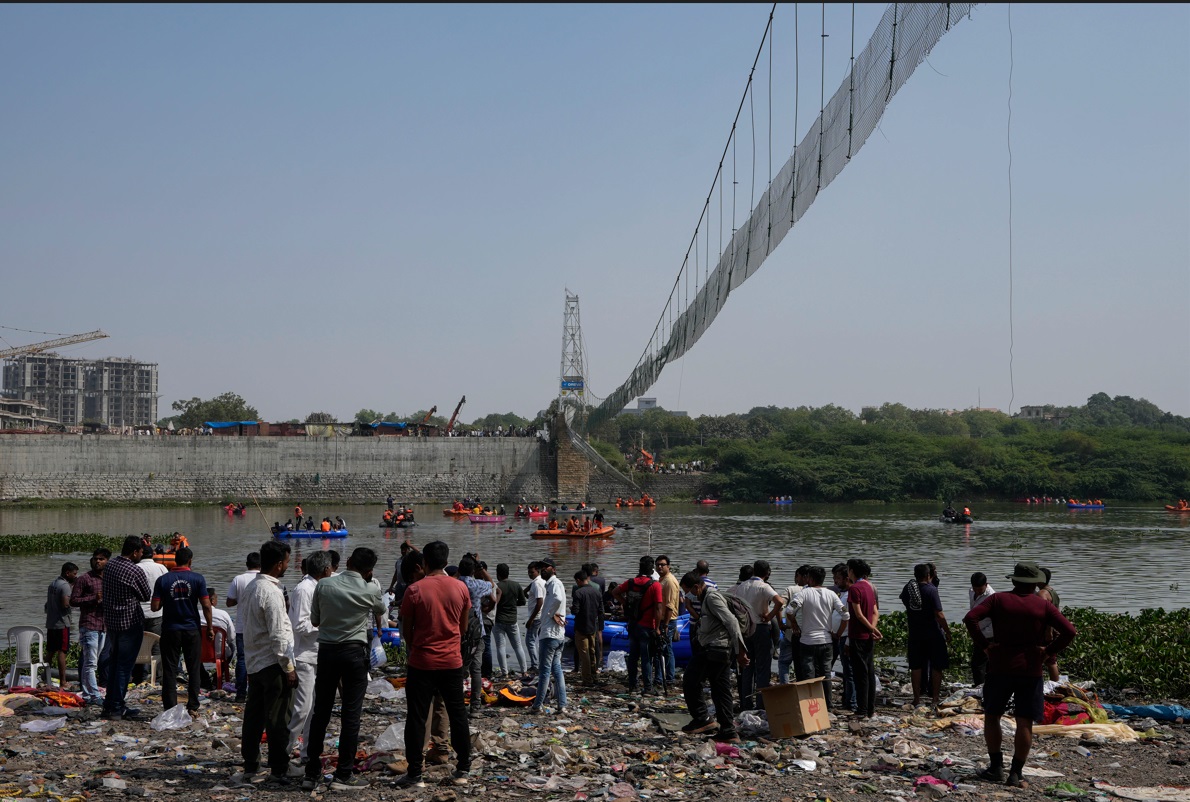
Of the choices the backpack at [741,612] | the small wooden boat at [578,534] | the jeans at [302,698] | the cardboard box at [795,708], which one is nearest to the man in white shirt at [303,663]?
the jeans at [302,698]

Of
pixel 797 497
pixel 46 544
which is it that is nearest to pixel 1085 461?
pixel 797 497

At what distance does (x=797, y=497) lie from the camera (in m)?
75.3

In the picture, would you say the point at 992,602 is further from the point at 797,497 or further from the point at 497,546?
the point at 797,497

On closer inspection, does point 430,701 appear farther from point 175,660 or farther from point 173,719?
point 175,660

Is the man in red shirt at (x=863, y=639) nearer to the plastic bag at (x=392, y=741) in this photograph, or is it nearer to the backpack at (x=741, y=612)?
the backpack at (x=741, y=612)

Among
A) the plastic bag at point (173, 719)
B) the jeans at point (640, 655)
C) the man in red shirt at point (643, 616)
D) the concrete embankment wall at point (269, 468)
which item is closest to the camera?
the plastic bag at point (173, 719)

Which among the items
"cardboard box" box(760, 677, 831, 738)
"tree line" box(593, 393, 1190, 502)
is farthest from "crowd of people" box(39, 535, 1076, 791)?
"tree line" box(593, 393, 1190, 502)

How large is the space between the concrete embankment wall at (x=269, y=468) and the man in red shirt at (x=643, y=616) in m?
57.3

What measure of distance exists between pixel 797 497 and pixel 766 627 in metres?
67.2

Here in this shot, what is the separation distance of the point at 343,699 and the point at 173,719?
2250mm

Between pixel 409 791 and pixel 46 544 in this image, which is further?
pixel 46 544

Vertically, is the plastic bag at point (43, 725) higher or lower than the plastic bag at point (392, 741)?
lower

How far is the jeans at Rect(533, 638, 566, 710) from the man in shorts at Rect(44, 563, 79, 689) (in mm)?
4708

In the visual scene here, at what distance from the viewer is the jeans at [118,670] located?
869 centimetres
